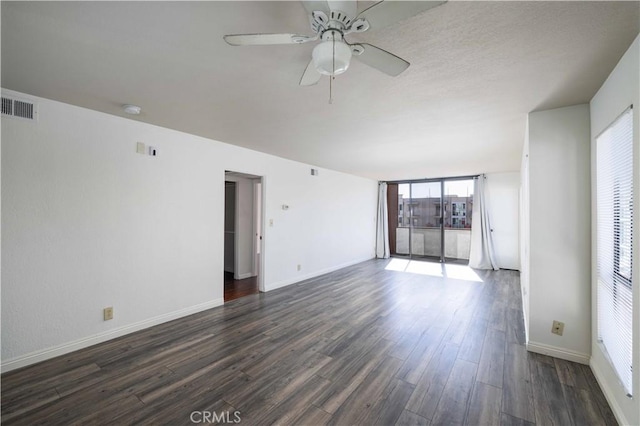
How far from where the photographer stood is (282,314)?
11.6 feet

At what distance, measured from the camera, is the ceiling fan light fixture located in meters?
1.25

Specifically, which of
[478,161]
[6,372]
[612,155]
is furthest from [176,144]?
[478,161]

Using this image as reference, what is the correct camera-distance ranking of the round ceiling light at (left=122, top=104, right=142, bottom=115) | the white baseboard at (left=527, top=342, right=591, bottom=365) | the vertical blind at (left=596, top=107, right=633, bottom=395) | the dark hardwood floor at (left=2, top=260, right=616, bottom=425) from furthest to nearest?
the round ceiling light at (left=122, top=104, right=142, bottom=115) < the white baseboard at (left=527, top=342, right=591, bottom=365) < the dark hardwood floor at (left=2, top=260, right=616, bottom=425) < the vertical blind at (left=596, top=107, right=633, bottom=395)

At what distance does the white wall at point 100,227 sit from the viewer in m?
2.28

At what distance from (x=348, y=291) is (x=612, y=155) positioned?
3689 millimetres

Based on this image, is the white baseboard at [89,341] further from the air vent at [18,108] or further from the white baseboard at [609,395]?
the white baseboard at [609,395]

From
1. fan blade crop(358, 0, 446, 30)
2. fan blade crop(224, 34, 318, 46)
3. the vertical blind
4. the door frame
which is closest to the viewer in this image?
fan blade crop(358, 0, 446, 30)

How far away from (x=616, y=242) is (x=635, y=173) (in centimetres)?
61

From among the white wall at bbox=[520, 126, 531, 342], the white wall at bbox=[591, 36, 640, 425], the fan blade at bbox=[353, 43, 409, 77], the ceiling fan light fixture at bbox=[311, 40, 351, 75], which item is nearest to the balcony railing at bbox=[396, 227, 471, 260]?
the white wall at bbox=[520, 126, 531, 342]

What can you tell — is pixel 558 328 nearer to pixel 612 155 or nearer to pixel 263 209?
pixel 612 155

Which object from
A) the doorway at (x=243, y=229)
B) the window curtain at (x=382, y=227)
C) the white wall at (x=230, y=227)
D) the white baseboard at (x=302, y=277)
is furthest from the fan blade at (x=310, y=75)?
the window curtain at (x=382, y=227)

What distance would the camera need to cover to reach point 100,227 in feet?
8.95

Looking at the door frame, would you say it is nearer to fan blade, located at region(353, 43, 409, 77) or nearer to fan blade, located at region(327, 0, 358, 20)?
fan blade, located at region(353, 43, 409, 77)

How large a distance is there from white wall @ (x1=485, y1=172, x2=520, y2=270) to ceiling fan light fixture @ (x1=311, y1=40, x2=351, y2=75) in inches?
266
